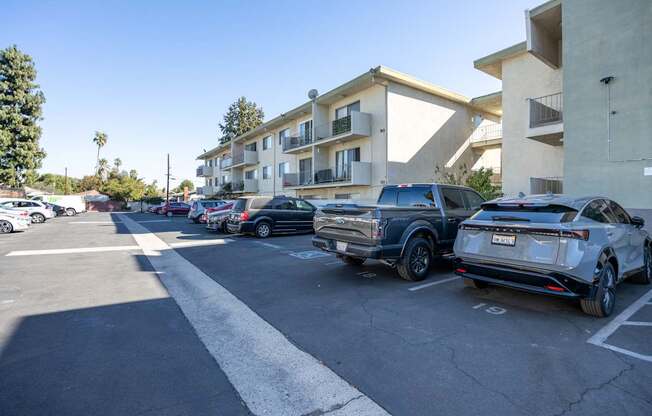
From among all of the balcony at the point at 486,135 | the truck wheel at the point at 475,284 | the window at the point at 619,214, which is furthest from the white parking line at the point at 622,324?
the balcony at the point at 486,135

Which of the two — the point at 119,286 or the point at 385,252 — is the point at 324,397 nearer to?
the point at 385,252

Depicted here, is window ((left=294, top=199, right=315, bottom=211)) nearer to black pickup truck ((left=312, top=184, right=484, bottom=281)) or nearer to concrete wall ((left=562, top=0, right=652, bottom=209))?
black pickup truck ((left=312, top=184, right=484, bottom=281))

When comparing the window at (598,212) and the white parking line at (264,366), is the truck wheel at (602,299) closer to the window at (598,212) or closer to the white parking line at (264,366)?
the window at (598,212)

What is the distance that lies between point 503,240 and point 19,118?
45580 millimetres

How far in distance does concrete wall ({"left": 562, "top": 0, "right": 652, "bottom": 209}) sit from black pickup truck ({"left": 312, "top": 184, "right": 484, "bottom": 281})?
17.2 feet

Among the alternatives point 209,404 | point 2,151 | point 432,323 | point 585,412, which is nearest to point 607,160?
point 432,323

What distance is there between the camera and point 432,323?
4391 mm

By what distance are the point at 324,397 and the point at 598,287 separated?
402 cm

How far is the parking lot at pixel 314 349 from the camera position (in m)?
2.73

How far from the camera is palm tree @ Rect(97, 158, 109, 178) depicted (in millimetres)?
80275

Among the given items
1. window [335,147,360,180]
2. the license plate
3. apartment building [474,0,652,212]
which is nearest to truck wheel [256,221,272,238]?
window [335,147,360,180]

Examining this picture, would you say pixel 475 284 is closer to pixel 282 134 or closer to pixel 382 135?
pixel 382 135

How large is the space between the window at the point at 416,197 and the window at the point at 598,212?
2707 millimetres

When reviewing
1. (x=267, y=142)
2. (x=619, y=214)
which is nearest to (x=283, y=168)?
(x=267, y=142)
